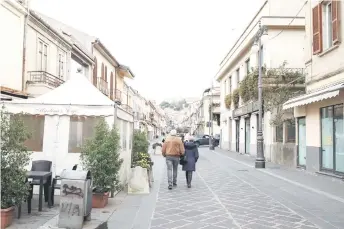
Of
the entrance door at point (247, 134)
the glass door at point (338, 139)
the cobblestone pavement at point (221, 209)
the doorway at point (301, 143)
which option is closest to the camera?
the cobblestone pavement at point (221, 209)

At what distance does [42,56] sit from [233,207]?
45.8ft

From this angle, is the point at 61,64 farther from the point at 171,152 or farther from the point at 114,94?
the point at 114,94

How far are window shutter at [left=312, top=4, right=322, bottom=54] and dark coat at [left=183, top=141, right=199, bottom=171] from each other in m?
6.75

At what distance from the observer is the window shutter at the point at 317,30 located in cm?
1541

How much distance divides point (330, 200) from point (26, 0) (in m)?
14.2

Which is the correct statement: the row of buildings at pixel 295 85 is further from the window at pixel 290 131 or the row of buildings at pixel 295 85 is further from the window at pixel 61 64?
the window at pixel 61 64

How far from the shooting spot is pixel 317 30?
51.6 feet

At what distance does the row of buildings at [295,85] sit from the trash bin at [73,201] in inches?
341

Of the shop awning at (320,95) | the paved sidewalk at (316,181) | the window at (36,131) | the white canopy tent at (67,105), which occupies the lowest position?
the paved sidewalk at (316,181)

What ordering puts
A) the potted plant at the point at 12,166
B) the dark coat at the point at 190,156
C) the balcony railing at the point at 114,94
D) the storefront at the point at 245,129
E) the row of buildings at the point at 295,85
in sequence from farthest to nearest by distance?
1. the balcony railing at the point at 114,94
2. the storefront at the point at 245,129
3. the row of buildings at the point at 295,85
4. the dark coat at the point at 190,156
5. the potted plant at the point at 12,166

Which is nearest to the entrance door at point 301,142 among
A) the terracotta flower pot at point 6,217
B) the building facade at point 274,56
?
the building facade at point 274,56

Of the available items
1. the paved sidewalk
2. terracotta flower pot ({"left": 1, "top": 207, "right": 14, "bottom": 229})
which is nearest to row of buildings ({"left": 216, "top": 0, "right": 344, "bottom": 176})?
the paved sidewalk

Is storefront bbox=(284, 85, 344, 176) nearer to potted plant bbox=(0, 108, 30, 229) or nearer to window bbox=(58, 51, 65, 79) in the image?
potted plant bbox=(0, 108, 30, 229)

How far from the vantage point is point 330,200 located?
10.0 metres
